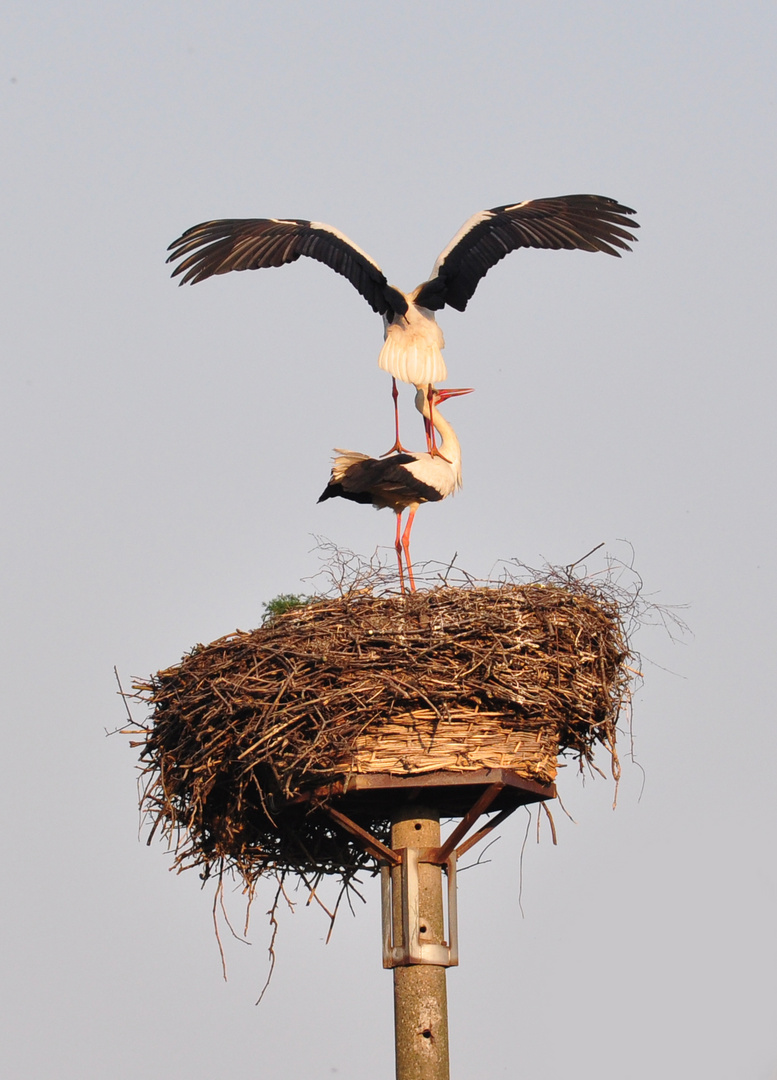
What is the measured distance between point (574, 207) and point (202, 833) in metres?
5.06

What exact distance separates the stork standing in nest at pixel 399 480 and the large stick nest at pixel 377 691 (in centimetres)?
145

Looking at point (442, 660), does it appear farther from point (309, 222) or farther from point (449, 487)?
point (309, 222)

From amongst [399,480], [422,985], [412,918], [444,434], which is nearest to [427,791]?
[412,918]

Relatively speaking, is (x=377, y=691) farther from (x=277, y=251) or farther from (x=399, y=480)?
(x=277, y=251)

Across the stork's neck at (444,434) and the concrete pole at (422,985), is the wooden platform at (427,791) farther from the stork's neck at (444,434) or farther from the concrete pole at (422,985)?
the stork's neck at (444,434)

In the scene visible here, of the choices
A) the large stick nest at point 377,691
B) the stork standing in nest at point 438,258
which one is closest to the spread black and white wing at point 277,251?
the stork standing in nest at point 438,258

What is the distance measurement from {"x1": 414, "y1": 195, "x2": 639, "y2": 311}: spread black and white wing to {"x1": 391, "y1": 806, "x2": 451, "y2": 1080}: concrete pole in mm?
3753

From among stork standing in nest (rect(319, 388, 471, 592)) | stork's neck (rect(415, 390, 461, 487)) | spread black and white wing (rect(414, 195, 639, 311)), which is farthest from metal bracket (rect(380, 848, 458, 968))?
spread black and white wing (rect(414, 195, 639, 311))

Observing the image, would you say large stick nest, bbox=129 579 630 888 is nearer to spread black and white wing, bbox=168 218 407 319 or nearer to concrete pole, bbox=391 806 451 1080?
concrete pole, bbox=391 806 451 1080

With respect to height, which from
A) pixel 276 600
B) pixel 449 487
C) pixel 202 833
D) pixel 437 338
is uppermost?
pixel 437 338

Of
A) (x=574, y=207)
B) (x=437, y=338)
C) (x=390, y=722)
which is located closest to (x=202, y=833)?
(x=390, y=722)

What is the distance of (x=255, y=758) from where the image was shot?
8938 millimetres

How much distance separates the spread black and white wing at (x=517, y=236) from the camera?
1148cm

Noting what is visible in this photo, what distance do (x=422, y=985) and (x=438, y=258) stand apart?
4950 millimetres
